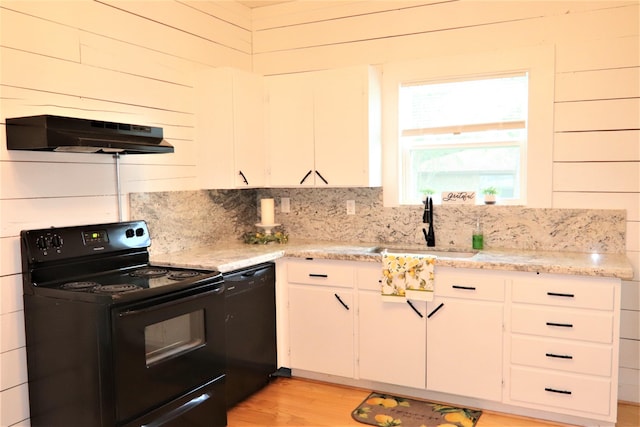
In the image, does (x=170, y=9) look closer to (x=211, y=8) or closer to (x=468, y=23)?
(x=211, y=8)

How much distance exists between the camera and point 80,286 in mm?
2475

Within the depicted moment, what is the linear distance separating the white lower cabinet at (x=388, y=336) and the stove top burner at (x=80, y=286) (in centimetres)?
155

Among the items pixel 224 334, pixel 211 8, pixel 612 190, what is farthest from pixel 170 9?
pixel 612 190

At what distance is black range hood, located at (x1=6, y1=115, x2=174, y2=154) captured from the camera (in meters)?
2.34

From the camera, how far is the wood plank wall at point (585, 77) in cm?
312

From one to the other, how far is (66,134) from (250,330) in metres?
1.58

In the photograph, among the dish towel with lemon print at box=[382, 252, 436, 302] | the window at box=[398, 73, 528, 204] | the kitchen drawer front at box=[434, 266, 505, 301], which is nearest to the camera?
the kitchen drawer front at box=[434, 266, 505, 301]

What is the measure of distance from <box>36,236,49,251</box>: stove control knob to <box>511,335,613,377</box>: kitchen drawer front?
246 cm

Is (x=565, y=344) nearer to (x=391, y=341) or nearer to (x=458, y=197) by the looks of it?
(x=391, y=341)

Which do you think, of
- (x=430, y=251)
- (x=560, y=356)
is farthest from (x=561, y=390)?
(x=430, y=251)

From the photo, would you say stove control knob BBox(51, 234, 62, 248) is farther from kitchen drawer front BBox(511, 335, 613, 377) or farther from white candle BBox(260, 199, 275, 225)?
kitchen drawer front BBox(511, 335, 613, 377)

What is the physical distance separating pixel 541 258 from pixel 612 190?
0.63 metres

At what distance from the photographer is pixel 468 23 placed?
3490 millimetres

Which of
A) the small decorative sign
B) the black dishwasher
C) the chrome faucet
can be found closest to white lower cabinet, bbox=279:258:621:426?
the black dishwasher
